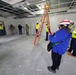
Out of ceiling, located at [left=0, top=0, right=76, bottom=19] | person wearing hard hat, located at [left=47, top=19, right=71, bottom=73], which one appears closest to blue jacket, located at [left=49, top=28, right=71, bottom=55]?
person wearing hard hat, located at [left=47, top=19, right=71, bottom=73]

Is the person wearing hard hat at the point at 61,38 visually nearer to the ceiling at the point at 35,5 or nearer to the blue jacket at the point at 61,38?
the blue jacket at the point at 61,38

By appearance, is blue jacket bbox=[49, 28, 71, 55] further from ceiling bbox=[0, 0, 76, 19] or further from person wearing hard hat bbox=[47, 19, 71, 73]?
ceiling bbox=[0, 0, 76, 19]

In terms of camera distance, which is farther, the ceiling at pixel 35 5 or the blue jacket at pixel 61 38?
the ceiling at pixel 35 5

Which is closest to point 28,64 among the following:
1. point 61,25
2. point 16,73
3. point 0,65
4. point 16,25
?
point 16,73

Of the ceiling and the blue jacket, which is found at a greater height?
the ceiling

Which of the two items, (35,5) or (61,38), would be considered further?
(35,5)

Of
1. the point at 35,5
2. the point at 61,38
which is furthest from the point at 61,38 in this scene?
the point at 35,5

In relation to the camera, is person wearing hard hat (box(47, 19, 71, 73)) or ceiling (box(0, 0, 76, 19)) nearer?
person wearing hard hat (box(47, 19, 71, 73))

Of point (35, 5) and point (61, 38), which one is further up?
point (35, 5)

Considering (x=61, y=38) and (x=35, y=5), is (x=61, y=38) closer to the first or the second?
(x=61, y=38)

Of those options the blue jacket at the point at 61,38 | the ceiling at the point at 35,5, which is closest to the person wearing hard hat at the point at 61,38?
the blue jacket at the point at 61,38

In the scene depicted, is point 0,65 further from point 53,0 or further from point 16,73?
point 53,0

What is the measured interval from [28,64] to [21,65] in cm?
22

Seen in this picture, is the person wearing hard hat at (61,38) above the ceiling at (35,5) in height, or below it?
below
